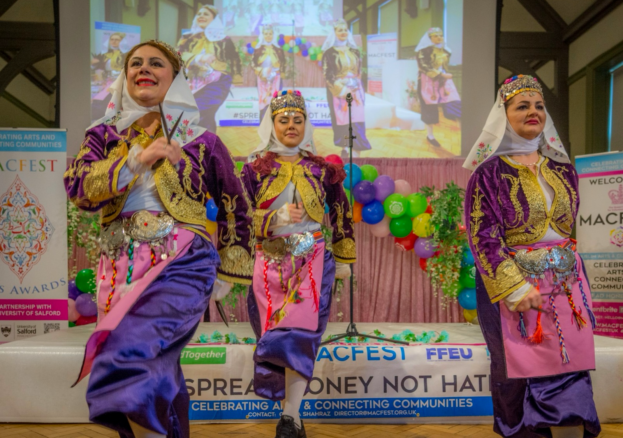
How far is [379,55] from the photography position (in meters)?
5.49

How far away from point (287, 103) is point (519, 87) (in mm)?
1355

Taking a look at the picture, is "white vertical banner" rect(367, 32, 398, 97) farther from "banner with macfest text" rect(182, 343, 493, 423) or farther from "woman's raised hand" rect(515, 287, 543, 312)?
"woman's raised hand" rect(515, 287, 543, 312)

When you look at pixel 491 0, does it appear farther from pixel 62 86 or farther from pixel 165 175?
pixel 165 175

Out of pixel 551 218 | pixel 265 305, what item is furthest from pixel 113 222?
pixel 551 218

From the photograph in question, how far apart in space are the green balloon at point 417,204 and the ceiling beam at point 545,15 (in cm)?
526

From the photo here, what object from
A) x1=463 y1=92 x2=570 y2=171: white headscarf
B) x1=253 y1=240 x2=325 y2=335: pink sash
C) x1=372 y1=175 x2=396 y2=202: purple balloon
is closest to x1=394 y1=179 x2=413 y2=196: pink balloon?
x1=372 y1=175 x2=396 y2=202: purple balloon

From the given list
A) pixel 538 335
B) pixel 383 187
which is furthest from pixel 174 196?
pixel 383 187

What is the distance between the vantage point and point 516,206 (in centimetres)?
228

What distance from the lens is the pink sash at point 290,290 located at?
290 cm

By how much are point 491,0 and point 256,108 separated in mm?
2678

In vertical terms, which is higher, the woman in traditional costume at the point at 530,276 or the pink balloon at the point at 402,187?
the pink balloon at the point at 402,187

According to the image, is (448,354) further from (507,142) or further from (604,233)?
(604,233)

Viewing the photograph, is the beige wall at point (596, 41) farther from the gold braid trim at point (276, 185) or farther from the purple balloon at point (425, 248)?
the gold braid trim at point (276, 185)

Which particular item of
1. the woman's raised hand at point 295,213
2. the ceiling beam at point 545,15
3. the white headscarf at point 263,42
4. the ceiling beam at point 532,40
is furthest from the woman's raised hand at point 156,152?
the ceiling beam at point 545,15
